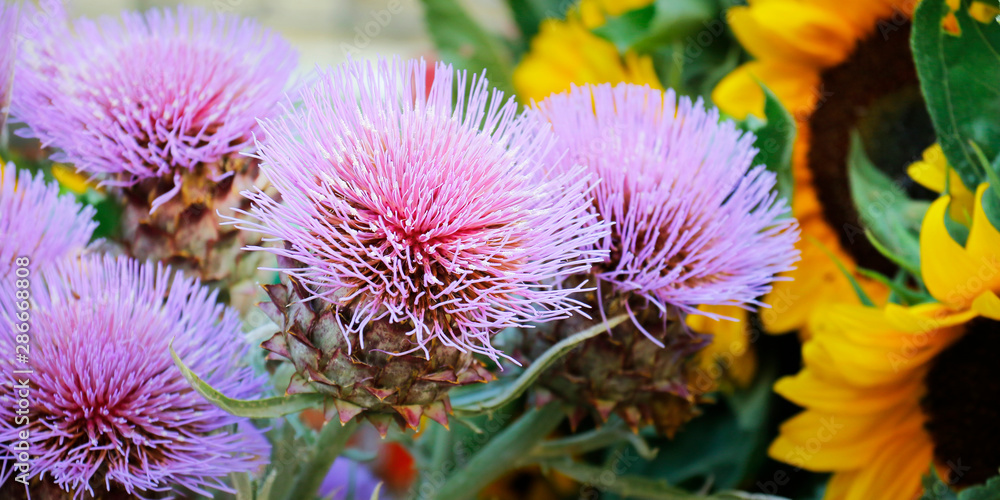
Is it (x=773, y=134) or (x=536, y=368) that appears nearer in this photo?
(x=536, y=368)

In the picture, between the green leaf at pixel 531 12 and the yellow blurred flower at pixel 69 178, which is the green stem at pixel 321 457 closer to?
the yellow blurred flower at pixel 69 178

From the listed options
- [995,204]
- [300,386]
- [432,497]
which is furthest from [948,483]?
[300,386]

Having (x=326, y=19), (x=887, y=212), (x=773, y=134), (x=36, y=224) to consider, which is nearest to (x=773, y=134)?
(x=773, y=134)

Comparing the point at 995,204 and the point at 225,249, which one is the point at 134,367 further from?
the point at 995,204

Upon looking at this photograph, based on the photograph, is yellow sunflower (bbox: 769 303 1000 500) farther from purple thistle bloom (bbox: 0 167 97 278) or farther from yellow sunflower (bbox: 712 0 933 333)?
purple thistle bloom (bbox: 0 167 97 278)

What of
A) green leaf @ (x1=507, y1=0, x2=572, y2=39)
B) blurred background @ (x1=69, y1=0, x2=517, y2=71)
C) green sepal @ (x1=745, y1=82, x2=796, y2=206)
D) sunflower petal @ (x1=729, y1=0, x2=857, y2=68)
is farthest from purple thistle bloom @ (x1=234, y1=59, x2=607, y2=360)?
blurred background @ (x1=69, y1=0, x2=517, y2=71)

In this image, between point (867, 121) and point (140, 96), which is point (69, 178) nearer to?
point (140, 96)
